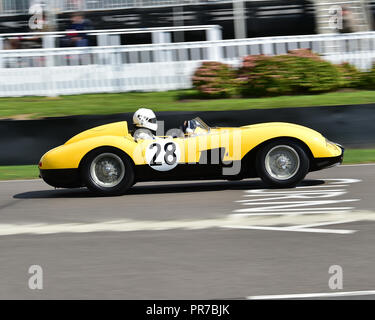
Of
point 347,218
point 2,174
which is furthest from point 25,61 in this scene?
point 347,218

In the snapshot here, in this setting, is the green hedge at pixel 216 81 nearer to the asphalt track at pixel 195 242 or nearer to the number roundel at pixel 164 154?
the asphalt track at pixel 195 242

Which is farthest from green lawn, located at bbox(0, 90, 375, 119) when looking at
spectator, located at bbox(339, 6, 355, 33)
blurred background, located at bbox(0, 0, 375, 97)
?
spectator, located at bbox(339, 6, 355, 33)

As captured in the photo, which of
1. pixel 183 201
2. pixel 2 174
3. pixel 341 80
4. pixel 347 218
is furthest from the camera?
pixel 341 80

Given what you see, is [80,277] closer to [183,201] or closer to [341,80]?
[183,201]

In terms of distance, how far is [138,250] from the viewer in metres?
6.36

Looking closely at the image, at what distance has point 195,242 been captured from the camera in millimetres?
6578

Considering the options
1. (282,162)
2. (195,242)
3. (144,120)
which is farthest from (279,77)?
(195,242)

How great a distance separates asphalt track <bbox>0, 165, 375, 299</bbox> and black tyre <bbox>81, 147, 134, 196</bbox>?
17cm

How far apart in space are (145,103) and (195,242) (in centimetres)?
963

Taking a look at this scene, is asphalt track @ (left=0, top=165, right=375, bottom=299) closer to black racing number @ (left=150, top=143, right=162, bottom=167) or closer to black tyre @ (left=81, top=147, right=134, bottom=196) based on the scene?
black tyre @ (left=81, top=147, right=134, bottom=196)

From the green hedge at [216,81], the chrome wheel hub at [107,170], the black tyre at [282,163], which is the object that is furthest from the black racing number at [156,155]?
the green hedge at [216,81]

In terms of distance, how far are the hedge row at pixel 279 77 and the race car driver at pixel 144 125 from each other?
6.97 meters

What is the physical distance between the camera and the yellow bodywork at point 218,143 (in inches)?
357
